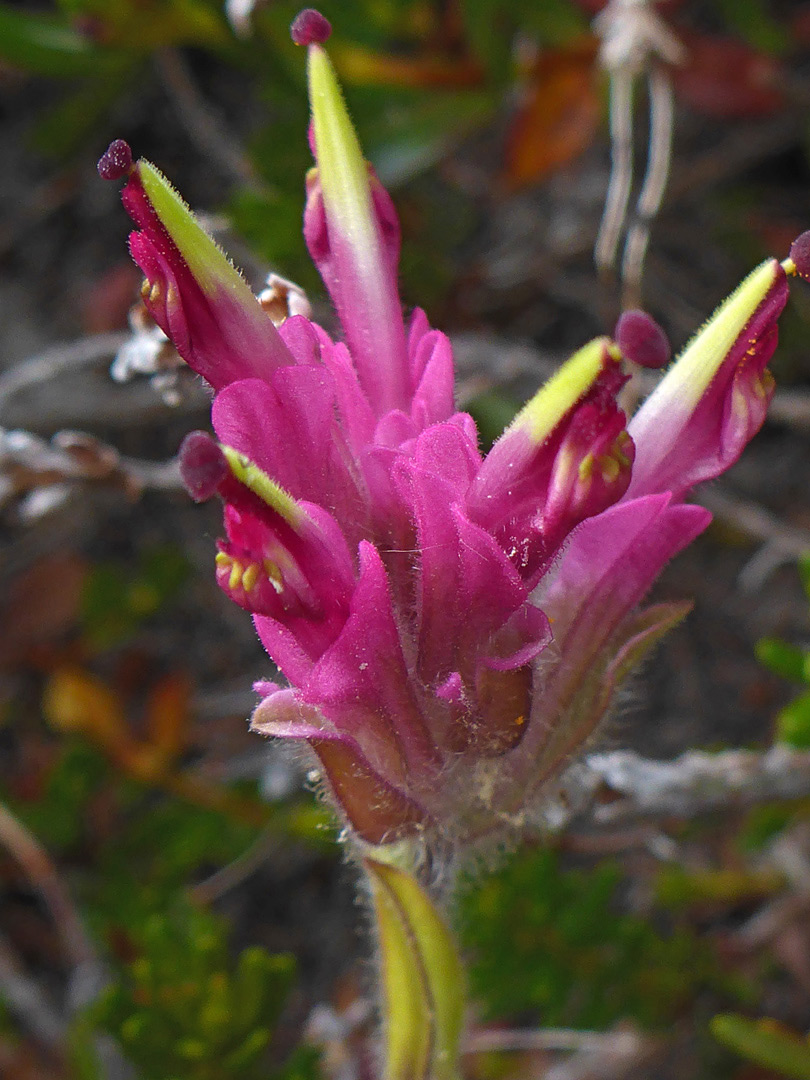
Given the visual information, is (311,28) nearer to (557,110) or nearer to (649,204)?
(649,204)

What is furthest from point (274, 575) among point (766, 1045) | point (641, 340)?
point (766, 1045)

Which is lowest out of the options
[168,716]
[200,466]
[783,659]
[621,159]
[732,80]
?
[168,716]

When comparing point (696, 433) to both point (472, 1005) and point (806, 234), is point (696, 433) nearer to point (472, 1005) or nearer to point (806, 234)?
point (806, 234)

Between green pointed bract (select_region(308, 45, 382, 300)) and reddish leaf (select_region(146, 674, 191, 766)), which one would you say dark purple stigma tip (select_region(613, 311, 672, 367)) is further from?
reddish leaf (select_region(146, 674, 191, 766))

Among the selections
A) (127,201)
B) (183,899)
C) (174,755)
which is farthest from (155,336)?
(174,755)

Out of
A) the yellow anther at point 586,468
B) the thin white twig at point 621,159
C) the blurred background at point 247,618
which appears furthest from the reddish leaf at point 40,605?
the yellow anther at point 586,468

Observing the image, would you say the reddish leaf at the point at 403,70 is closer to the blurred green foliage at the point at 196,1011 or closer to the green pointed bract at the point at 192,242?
the green pointed bract at the point at 192,242
